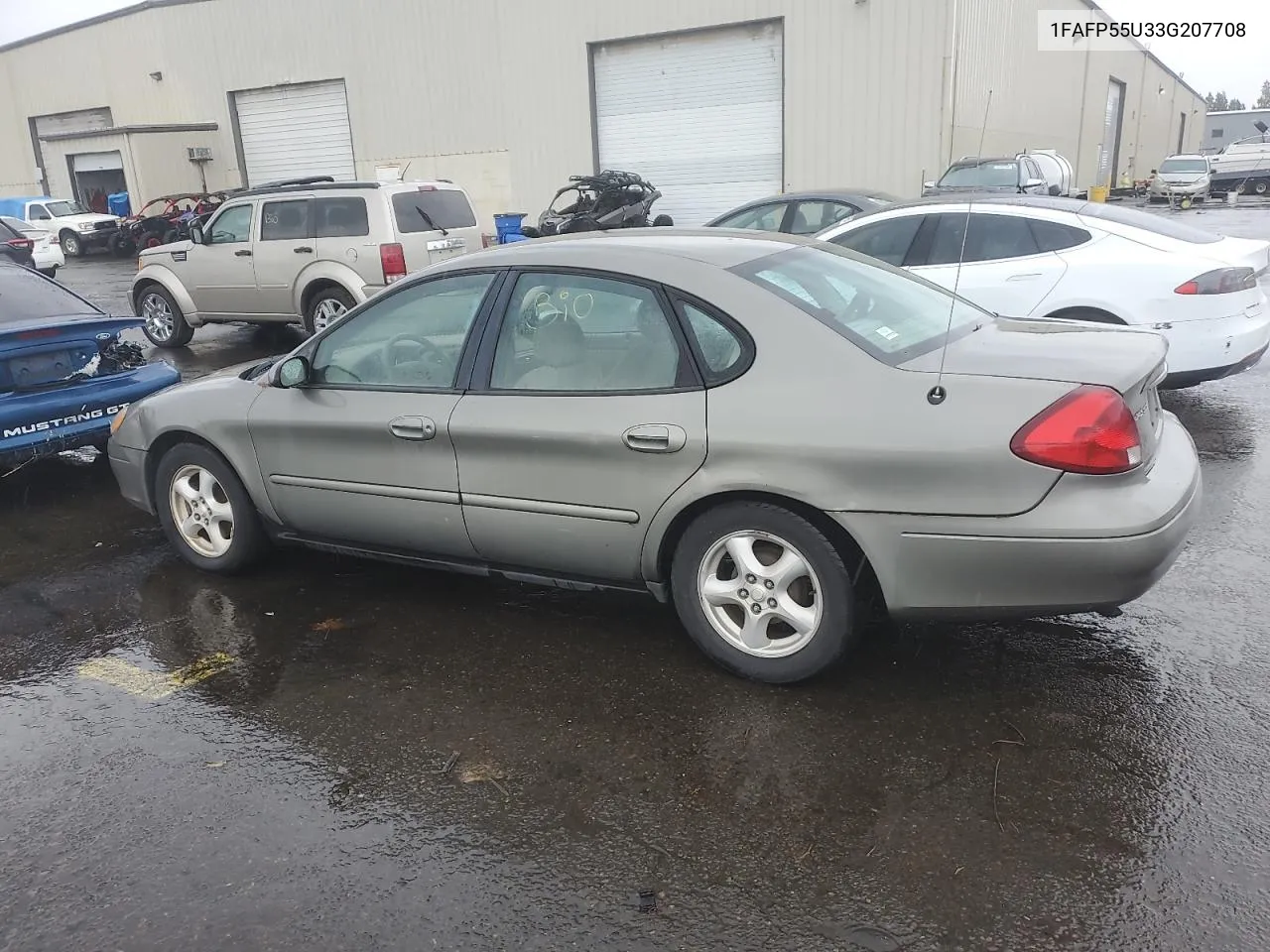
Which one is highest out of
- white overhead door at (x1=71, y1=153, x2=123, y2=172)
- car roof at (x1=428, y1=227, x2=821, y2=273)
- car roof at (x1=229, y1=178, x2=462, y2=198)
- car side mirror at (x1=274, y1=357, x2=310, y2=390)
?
white overhead door at (x1=71, y1=153, x2=123, y2=172)

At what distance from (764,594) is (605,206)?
15.9 m

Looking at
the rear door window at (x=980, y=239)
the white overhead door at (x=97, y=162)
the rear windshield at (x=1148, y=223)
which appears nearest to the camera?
the rear windshield at (x=1148, y=223)

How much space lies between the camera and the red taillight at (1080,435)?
3.07 metres

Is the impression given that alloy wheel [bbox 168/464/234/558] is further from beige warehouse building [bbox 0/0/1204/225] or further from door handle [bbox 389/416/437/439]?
beige warehouse building [bbox 0/0/1204/225]

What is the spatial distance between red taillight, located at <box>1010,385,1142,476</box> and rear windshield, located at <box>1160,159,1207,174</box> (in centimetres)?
3745

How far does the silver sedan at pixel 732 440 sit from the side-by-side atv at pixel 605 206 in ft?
44.3

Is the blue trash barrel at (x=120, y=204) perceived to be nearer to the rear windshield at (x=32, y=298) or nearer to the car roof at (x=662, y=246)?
the rear windshield at (x=32, y=298)

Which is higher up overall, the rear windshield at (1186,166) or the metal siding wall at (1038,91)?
the metal siding wall at (1038,91)

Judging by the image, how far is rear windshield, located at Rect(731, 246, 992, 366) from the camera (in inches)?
140

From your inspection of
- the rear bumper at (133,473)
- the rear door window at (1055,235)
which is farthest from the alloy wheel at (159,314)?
the rear door window at (1055,235)

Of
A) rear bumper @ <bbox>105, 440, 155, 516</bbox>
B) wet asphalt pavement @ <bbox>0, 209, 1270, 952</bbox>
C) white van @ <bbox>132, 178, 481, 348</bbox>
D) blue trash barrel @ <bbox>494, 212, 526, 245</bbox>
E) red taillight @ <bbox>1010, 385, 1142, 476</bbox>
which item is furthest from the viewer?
blue trash barrel @ <bbox>494, 212, 526, 245</bbox>

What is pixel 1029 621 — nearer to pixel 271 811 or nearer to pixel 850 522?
pixel 850 522

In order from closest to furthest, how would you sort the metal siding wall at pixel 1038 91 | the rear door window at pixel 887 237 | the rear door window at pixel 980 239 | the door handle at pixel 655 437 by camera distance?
the door handle at pixel 655 437, the rear door window at pixel 980 239, the rear door window at pixel 887 237, the metal siding wall at pixel 1038 91

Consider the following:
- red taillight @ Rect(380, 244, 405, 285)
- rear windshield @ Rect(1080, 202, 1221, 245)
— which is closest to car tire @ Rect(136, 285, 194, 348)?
red taillight @ Rect(380, 244, 405, 285)
